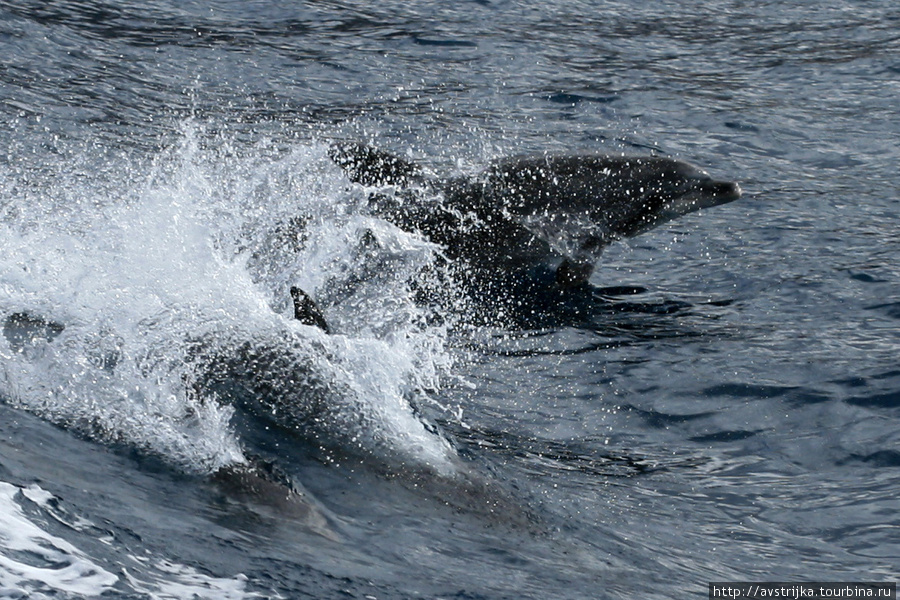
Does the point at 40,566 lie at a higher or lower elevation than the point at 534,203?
lower

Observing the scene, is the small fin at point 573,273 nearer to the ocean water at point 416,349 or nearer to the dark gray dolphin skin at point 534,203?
the dark gray dolphin skin at point 534,203

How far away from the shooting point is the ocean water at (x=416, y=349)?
505 centimetres

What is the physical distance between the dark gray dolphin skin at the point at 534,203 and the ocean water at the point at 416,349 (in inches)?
7.4

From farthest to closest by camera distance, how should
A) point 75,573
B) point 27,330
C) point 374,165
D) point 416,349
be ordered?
point 374,165 → point 416,349 → point 27,330 → point 75,573

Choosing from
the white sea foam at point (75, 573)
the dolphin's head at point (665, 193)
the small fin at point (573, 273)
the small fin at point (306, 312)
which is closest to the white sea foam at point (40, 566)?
the white sea foam at point (75, 573)

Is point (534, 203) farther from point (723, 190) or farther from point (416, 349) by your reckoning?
point (416, 349)

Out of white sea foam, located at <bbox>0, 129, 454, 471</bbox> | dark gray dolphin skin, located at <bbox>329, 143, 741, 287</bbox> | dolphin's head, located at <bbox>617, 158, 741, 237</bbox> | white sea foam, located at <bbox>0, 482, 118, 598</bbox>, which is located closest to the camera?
white sea foam, located at <bbox>0, 482, 118, 598</bbox>

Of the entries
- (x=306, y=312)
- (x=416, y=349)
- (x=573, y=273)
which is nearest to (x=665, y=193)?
(x=573, y=273)

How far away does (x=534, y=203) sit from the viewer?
9133 millimetres

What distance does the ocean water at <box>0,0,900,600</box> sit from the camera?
16.6 feet

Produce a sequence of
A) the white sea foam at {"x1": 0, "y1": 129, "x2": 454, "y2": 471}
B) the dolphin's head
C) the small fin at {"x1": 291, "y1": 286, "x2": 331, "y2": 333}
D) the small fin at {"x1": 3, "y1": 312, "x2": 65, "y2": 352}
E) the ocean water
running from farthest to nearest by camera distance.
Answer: the dolphin's head → the small fin at {"x1": 291, "y1": 286, "x2": 331, "y2": 333} → the small fin at {"x1": 3, "y1": 312, "x2": 65, "y2": 352} → the white sea foam at {"x1": 0, "y1": 129, "x2": 454, "y2": 471} → the ocean water

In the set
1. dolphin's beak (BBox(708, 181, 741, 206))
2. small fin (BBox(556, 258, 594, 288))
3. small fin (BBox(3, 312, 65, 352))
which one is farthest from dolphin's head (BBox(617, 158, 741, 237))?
small fin (BBox(3, 312, 65, 352))

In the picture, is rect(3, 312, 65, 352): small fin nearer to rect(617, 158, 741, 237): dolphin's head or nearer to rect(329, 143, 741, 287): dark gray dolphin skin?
rect(329, 143, 741, 287): dark gray dolphin skin

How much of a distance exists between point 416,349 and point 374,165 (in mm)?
2029
